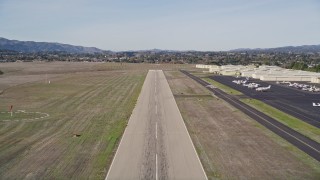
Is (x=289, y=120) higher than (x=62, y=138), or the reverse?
(x=62, y=138)

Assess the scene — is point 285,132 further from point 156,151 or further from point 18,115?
point 18,115

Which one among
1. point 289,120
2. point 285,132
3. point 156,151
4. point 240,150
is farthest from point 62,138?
point 289,120

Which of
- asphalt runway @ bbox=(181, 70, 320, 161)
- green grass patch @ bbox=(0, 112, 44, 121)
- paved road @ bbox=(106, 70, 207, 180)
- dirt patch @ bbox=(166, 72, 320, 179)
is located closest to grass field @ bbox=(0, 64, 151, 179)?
green grass patch @ bbox=(0, 112, 44, 121)

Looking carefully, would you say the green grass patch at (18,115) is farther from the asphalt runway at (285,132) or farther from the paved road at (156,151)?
the asphalt runway at (285,132)

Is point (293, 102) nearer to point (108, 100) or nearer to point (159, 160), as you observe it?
point (108, 100)

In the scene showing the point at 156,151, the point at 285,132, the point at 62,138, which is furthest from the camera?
the point at 285,132

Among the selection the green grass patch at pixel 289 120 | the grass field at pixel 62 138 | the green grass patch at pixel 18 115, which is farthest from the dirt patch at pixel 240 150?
the green grass patch at pixel 18 115

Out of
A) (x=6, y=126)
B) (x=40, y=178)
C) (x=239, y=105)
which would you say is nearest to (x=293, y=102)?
(x=239, y=105)
